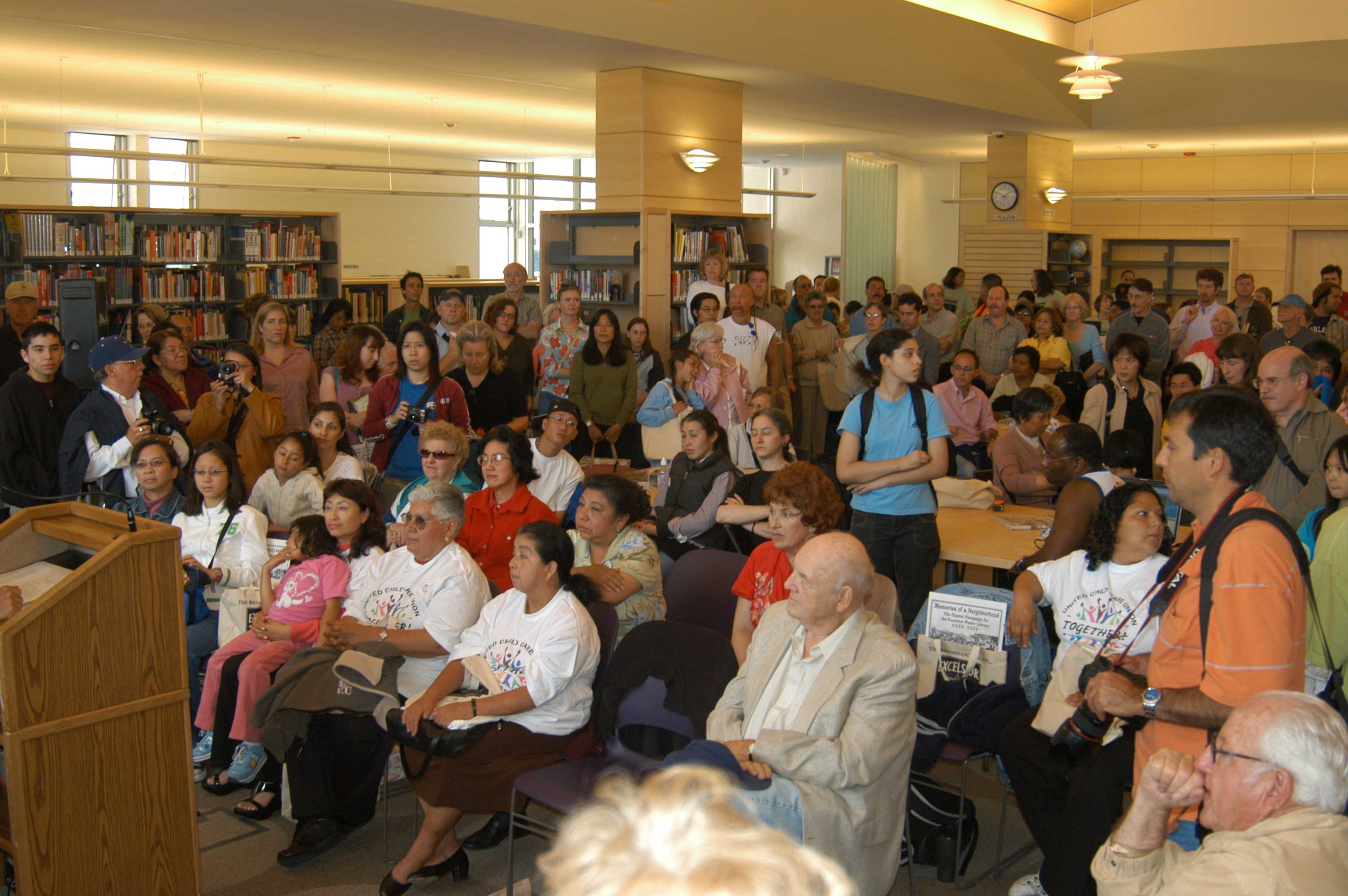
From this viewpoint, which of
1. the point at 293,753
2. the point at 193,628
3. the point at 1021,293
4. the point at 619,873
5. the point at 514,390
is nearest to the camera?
the point at 619,873

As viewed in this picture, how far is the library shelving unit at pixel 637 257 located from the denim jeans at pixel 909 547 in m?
4.36

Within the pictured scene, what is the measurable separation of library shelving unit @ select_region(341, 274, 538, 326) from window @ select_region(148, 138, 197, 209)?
2289mm

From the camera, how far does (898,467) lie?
4.23 meters

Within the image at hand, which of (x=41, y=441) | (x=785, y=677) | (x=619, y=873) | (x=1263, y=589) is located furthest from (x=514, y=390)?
(x=619, y=873)

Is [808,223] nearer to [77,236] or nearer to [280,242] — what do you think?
[280,242]

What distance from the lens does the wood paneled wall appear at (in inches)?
605

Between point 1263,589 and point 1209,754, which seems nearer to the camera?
point 1209,754

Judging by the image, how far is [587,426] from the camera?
7.14 m

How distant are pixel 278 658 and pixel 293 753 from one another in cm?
45

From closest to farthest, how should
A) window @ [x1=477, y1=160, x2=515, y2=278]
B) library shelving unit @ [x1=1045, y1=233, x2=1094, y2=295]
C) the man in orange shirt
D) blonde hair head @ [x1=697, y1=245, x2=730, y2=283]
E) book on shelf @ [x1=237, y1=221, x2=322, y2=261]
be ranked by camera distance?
the man in orange shirt
blonde hair head @ [x1=697, y1=245, x2=730, y2=283]
book on shelf @ [x1=237, y1=221, x2=322, y2=261]
library shelving unit @ [x1=1045, y1=233, x2=1094, y2=295]
window @ [x1=477, y1=160, x2=515, y2=278]

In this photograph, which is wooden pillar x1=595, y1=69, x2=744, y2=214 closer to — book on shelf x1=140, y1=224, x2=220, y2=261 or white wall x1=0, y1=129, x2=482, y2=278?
book on shelf x1=140, y1=224, x2=220, y2=261

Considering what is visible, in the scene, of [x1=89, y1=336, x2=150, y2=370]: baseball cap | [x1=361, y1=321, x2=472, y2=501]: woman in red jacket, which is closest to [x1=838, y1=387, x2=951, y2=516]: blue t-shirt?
[x1=361, y1=321, x2=472, y2=501]: woman in red jacket

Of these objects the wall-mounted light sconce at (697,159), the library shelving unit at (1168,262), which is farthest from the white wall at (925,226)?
the wall-mounted light sconce at (697,159)

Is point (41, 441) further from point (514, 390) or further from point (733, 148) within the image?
point (733, 148)
